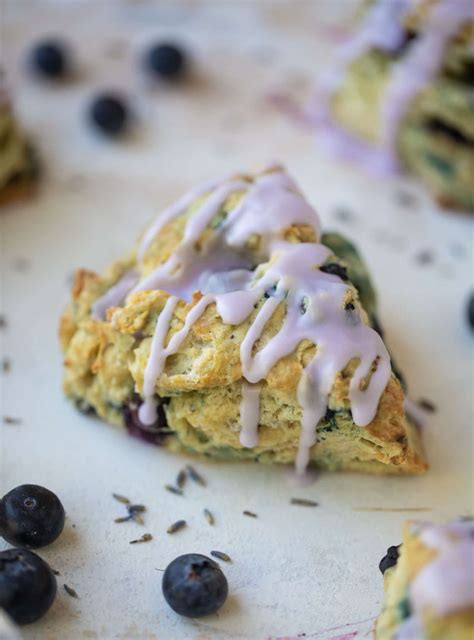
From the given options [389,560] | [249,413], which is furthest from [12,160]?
[389,560]

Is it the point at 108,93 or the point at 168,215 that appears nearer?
the point at 168,215

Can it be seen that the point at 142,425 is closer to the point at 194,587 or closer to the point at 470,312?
the point at 194,587

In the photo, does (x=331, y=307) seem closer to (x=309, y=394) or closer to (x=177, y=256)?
(x=309, y=394)

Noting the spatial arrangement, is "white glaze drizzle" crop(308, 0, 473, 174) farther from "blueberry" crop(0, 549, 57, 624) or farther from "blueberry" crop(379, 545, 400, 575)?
"blueberry" crop(0, 549, 57, 624)

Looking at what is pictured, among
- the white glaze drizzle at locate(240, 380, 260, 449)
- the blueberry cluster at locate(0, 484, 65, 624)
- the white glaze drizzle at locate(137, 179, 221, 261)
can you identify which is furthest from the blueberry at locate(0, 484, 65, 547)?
the white glaze drizzle at locate(137, 179, 221, 261)

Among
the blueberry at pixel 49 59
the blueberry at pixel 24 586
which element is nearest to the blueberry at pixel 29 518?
the blueberry at pixel 24 586

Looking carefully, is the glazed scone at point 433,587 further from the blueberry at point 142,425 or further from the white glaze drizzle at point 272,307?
the blueberry at point 142,425
